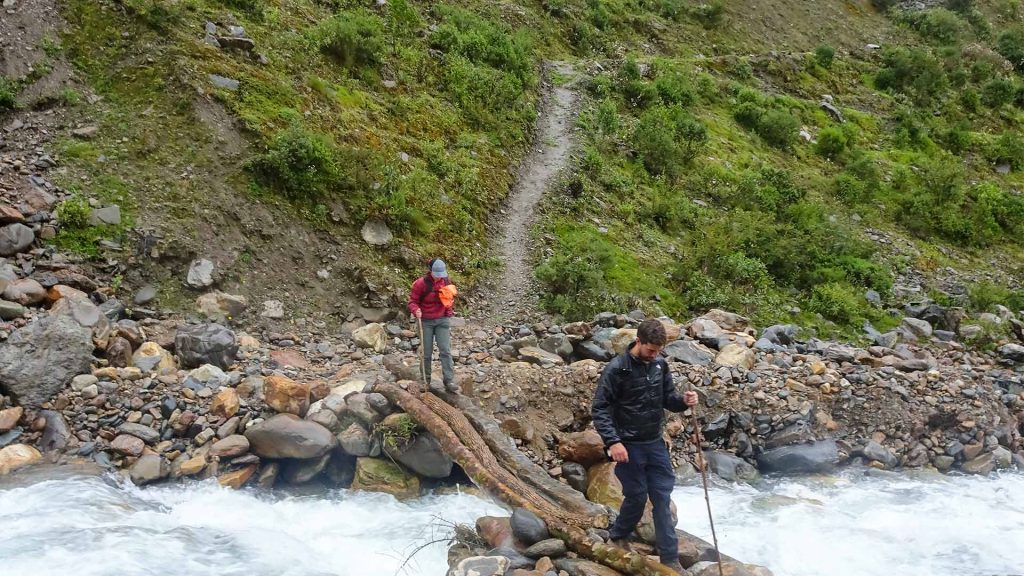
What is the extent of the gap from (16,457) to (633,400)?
7192 millimetres

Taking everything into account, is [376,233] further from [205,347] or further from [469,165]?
[205,347]

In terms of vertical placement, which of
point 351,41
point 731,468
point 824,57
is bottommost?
point 731,468

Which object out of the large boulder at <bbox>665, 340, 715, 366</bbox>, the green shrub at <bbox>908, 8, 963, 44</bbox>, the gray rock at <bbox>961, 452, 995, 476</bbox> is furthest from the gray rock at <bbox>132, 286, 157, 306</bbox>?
the green shrub at <bbox>908, 8, 963, 44</bbox>

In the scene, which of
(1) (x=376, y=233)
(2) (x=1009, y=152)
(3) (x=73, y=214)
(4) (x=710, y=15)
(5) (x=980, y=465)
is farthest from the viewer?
(4) (x=710, y=15)

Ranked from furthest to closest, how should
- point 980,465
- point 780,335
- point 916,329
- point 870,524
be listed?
point 916,329 < point 780,335 < point 980,465 < point 870,524

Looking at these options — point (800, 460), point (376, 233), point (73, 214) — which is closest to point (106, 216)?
point (73, 214)

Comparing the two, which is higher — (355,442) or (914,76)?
(914,76)

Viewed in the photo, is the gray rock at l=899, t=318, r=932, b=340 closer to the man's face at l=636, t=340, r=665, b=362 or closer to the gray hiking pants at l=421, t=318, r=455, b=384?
the gray hiking pants at l=421, t=318, r=455, b=384

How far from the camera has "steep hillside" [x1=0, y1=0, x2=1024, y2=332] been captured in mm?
12797

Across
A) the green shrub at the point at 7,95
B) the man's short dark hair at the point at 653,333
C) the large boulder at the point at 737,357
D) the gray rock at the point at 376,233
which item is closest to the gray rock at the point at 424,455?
the man's short dark hair at the point at 653,333

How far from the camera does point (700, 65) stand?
32.0 meters

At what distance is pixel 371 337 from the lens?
11820 mm

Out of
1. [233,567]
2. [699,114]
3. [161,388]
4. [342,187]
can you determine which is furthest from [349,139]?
[699,114]

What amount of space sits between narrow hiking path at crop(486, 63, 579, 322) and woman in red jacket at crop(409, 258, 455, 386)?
488 cm
